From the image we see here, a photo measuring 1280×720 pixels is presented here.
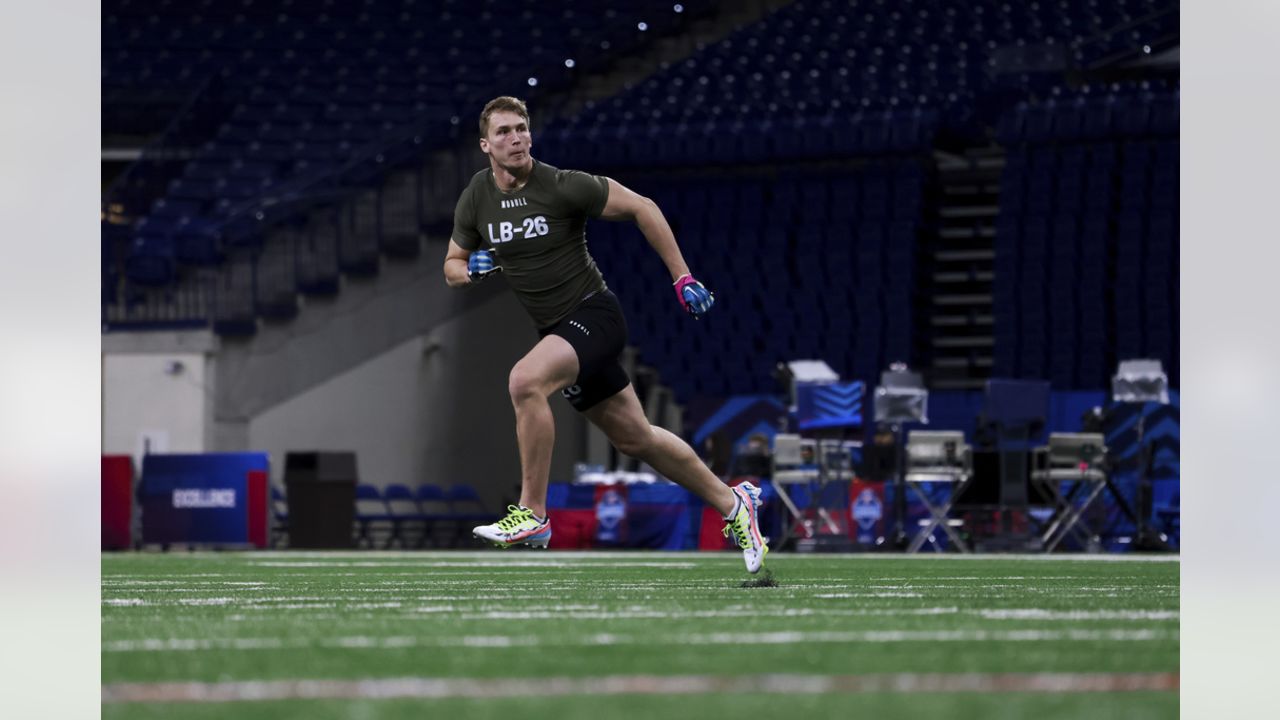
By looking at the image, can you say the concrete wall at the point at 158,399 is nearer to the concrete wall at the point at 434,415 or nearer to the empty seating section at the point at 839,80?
the concrete wall at the point at 434,415

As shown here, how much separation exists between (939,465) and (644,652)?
12229 millimetres

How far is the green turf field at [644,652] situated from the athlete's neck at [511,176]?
153 cm

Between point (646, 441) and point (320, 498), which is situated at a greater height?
point (646, 441)

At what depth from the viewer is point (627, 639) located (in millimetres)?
4230

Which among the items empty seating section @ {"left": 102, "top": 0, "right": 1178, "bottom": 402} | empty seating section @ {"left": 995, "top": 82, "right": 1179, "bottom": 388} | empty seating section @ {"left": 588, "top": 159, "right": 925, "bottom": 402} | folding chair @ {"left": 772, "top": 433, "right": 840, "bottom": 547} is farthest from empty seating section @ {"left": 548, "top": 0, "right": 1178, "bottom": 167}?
folding chair @ {"left": 772, "top": 433, "right": 840, "bottom": 547}

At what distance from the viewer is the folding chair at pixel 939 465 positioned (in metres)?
15.7

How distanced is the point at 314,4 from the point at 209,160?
4.02 metres

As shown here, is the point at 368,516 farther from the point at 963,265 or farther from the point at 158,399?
the point at 963,265

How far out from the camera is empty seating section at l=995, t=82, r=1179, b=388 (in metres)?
19.6

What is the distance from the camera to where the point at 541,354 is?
276 inches

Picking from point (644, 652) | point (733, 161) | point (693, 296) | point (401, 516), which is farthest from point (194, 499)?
point (644, 652)

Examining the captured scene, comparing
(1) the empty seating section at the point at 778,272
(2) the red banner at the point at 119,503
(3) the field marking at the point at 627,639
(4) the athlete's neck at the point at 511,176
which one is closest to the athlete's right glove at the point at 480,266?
(4) the athlete's neck at the point at 511,176
